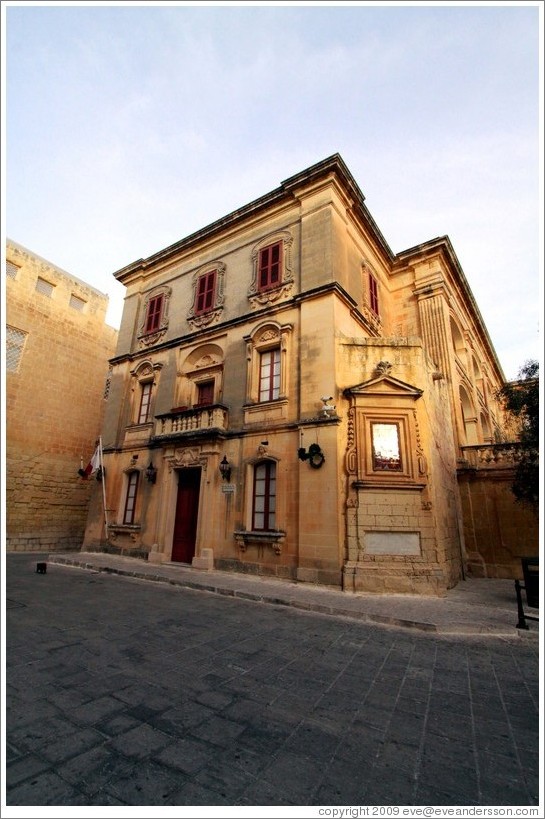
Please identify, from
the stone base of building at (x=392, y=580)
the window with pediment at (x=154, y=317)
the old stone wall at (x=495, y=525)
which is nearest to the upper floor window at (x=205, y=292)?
the window with pediment at (x=154, y=317)

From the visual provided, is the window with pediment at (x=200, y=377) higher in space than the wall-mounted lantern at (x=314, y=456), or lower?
higher

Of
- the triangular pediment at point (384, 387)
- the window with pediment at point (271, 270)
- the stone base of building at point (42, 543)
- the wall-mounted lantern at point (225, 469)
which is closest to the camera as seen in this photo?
the triangular pediment at point (384, 387)

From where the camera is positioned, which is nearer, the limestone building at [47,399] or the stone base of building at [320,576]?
the stone base of building at [320,576]

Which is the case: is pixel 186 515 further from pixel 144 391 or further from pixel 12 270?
pixel 12 270

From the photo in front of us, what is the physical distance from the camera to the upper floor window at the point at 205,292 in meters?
15.4

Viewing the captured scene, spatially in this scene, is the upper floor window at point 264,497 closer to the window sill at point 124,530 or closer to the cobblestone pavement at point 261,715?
the cobblestone pavement at point 261,715

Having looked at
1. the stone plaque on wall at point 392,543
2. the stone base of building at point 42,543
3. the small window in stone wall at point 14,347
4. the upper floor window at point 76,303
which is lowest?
the stone base of building at point 42,543

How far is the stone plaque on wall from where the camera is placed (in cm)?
927

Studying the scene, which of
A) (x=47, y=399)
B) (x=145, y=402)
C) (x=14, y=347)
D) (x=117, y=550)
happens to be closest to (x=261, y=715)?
(x=117, y=550)

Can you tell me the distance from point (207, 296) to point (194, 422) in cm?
578

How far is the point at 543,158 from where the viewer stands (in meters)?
3.05

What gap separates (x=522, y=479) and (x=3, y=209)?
11989mm

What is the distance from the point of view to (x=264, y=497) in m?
11.4

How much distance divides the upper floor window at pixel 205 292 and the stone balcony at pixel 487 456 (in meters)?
11.8
